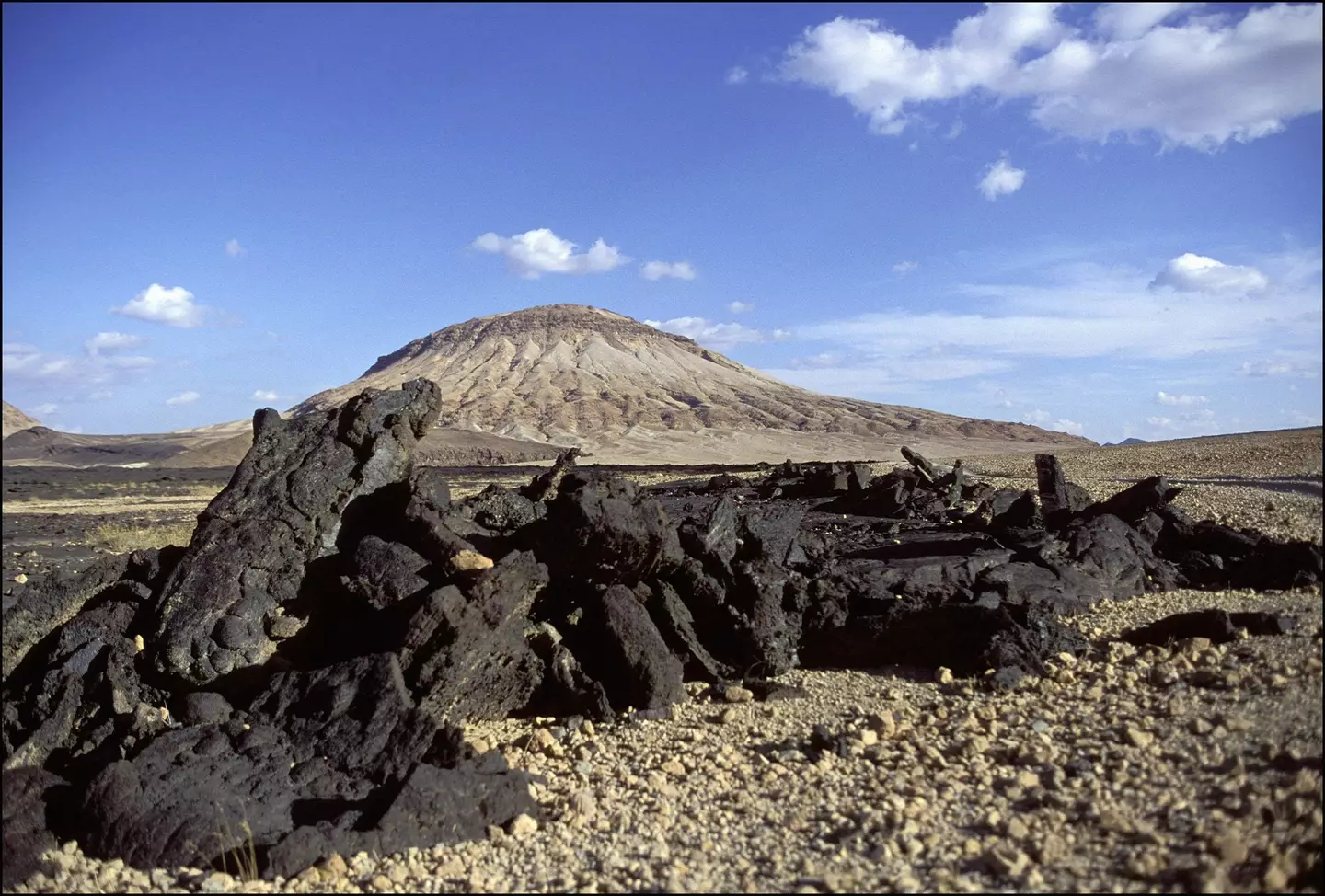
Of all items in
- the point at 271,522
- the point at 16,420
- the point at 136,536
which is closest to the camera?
the point at 271,522

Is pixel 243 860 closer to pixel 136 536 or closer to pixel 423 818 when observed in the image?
pixel 423 818

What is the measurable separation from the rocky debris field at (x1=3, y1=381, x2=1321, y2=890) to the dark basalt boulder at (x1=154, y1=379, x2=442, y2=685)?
0.03 metres

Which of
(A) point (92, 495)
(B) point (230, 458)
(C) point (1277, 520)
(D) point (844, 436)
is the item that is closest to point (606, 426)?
(D) point (844, 436)

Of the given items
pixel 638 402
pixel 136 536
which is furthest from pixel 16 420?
pixel 136 536

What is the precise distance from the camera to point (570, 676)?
7.25 m

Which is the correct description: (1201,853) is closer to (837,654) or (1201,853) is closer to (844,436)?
(837,654)

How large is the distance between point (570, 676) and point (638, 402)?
291ft

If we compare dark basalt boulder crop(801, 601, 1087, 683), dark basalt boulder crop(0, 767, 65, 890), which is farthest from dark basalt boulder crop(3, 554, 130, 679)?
dark basalt boulder crop(801, 601, 1087, 683)

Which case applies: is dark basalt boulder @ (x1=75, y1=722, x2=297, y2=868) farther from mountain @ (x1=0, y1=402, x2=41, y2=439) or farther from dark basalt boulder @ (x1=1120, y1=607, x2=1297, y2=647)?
mountain @ (x1=0, y1=402, x2=41, y2=439)

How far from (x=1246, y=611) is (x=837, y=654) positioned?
121 inches

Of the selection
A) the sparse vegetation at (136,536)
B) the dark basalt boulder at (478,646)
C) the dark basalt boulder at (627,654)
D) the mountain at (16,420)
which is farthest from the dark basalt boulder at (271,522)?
the mountain at (16,420)

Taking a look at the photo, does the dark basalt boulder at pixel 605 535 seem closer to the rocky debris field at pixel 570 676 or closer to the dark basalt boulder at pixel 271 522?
the rocky debris field at pixel 570 676

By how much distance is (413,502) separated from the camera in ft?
26.4

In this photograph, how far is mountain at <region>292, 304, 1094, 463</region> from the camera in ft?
247
